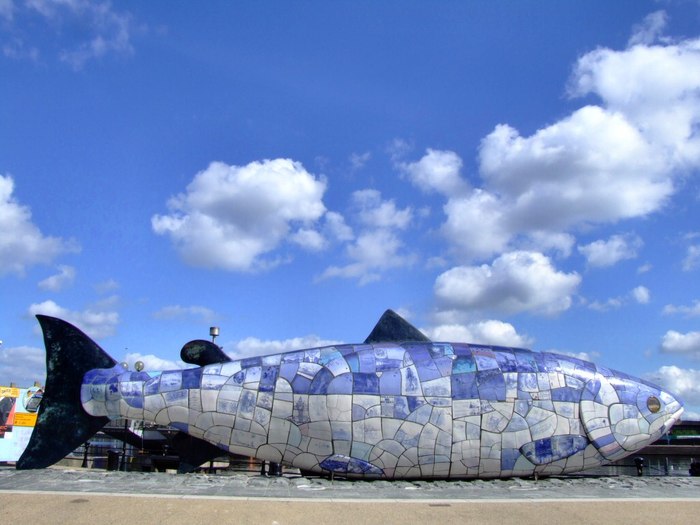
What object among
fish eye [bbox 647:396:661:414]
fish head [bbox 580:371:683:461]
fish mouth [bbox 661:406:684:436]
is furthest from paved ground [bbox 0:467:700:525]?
fish eye [bbox 647:396:661:414]

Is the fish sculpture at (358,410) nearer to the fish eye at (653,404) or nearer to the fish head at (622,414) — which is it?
the fish head at (622,414)

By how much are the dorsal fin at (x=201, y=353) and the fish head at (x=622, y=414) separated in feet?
29.7

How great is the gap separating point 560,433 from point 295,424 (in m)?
6.32

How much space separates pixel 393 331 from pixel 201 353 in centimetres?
491

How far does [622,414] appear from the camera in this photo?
14.0m

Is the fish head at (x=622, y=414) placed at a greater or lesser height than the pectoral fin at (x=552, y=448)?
greater

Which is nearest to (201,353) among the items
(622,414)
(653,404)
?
(622,414)

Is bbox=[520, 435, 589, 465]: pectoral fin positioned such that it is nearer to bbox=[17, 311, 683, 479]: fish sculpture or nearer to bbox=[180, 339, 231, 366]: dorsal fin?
bbox=[17, 311, 683, 479]: fish sculpture

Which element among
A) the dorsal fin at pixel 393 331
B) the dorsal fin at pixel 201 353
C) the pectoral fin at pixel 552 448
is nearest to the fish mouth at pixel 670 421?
the pectoral fin at pixel 552 448

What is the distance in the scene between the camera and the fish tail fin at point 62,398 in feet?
42.5

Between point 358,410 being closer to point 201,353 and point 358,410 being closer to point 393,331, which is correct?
point 393,331

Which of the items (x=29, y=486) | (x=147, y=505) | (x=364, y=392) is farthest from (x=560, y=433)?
(x=29, y=486)

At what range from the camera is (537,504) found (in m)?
9.98

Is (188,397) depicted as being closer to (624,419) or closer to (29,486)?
(29,486)
